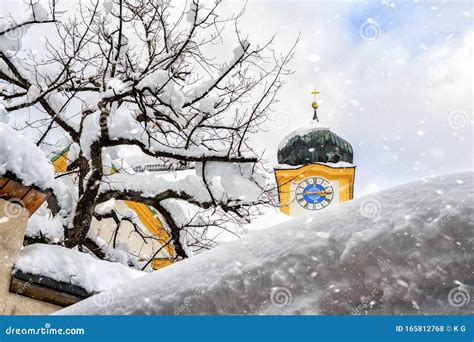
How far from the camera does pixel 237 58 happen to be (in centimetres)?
586

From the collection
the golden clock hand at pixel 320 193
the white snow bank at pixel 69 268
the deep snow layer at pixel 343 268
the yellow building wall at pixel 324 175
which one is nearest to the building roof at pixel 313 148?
the yellow building wall at pixel 324 175

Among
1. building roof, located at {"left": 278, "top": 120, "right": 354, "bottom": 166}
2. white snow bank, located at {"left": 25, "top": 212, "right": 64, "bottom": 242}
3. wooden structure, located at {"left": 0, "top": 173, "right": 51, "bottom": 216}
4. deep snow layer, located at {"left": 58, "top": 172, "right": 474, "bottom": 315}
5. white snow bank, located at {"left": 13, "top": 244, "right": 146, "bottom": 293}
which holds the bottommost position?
deep snow layer, located at {"left": 58, "top": 172, "right": 474, "bottom": 315}

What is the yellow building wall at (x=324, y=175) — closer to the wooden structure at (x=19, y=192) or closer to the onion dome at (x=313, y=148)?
the onion dome at (x=313, y=148)

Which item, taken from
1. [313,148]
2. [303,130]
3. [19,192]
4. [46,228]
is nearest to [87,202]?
[46,228]

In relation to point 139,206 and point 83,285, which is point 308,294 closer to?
point 83,285

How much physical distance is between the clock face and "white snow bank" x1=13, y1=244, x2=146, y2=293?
21.4m

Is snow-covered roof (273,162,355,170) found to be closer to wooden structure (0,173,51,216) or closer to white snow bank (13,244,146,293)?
white snow bank (13,244,146,293)

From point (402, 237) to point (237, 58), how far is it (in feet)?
15.9

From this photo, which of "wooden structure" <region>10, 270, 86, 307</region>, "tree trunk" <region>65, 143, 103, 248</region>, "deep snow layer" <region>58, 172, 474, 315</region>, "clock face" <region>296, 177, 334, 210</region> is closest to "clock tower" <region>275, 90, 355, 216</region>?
"clock face" <region>296, 177, 334, 210</region>

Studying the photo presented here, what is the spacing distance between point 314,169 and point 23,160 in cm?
2254

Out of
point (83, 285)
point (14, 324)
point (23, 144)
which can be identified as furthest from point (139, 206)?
point (14, 324)

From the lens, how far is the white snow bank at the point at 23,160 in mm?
2703

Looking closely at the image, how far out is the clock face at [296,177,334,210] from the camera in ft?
81.6

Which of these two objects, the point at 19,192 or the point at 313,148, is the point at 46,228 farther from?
the point at 313,148
